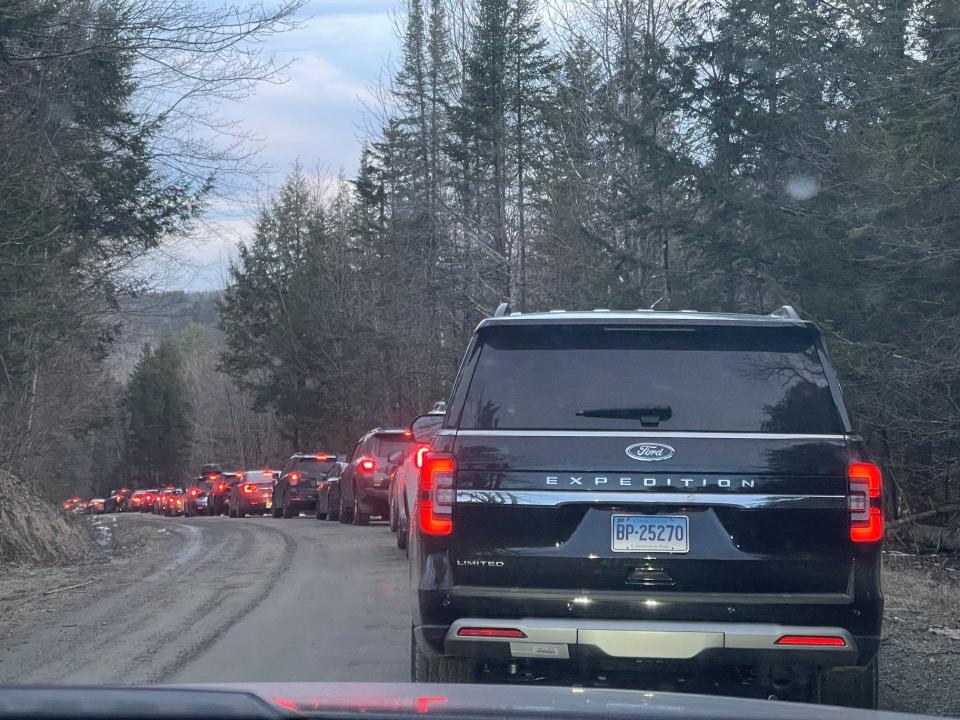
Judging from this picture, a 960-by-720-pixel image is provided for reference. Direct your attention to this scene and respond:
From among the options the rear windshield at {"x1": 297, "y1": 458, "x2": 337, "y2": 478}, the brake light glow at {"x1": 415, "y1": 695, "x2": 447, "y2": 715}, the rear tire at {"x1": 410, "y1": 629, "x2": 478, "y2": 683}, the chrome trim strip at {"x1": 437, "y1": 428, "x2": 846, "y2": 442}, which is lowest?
the rear windshield at {"x1": 297, "y1": 458, "x2": 337, "y2": 478}

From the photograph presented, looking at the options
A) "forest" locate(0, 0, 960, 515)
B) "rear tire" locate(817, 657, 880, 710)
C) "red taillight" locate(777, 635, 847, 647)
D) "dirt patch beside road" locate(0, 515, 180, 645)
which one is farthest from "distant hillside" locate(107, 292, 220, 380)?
"red taillight" locate(777, 635, 847, 647)

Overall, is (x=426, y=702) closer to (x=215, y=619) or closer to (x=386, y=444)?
(x=215, y=619)

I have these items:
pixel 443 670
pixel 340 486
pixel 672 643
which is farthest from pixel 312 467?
pixel 672 643

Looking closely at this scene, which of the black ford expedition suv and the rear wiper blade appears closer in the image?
the black ford expedition suv

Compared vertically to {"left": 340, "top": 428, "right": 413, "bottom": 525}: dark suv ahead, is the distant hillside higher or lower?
higher

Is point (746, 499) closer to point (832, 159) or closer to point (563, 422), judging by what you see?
point (563, 422)

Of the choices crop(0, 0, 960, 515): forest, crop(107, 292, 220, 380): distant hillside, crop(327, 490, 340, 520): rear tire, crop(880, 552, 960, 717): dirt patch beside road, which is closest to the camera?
crop(880, 552, 960, 717): dirt patch beside road

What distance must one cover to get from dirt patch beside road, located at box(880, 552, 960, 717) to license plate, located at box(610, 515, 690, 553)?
2.08m

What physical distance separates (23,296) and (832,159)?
12306mm

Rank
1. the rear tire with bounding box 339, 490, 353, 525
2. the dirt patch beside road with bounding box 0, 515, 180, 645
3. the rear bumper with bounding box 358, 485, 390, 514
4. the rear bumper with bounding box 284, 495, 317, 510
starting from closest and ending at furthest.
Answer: the dirt patch beside road with bounding box 0, 515, 180, 645 → the rear bumper with bounding box 358, 485, 390, 514 → the rear tire with bounding box 339, 490, 353, 525 → the rear bumper with bounding box 284, 495, 317, 510

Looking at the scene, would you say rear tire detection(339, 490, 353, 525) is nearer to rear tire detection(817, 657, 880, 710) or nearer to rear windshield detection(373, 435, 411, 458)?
rear windshield detection(373, 435, 411, 458)

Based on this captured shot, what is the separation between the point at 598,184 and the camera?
27.0m

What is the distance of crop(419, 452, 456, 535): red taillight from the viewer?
5293 millimetres

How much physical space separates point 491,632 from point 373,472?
16194 mm
